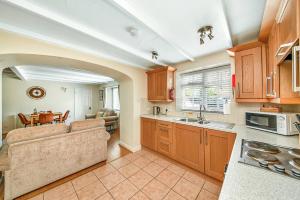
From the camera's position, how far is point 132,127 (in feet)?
10.5

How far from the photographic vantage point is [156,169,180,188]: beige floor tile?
1913 millimetres

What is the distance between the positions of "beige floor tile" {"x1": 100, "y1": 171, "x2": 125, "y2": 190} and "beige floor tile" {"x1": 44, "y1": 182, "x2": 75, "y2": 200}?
1.51 feet

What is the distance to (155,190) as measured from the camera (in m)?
1.77

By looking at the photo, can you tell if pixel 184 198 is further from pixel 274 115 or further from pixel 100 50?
pixel 100 50

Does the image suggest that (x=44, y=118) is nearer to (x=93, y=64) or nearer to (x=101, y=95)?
(x=101, y=95)

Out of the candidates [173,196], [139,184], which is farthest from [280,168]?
[139,184]

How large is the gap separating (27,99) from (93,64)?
17.1ft

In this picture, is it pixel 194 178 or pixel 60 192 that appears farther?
pixel 194 178

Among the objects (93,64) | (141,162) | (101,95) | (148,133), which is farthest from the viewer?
(101,95)

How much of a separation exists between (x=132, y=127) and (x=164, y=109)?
105 cm

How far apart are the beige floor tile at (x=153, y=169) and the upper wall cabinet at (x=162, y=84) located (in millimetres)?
1519

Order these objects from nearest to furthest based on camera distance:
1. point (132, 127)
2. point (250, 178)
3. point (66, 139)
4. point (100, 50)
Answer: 1. point (250, 178)
2. point (66, 139)
3. point (100, 50)
4. point (132, 127)

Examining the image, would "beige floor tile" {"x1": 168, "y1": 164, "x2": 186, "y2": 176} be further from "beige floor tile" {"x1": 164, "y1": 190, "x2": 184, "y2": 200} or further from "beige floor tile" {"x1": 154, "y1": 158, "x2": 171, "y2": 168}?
"beige floor tile" {"x1": 164, "y1": 190, "x2": 184, "y2": 200}

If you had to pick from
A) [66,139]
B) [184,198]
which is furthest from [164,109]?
[66,139]
